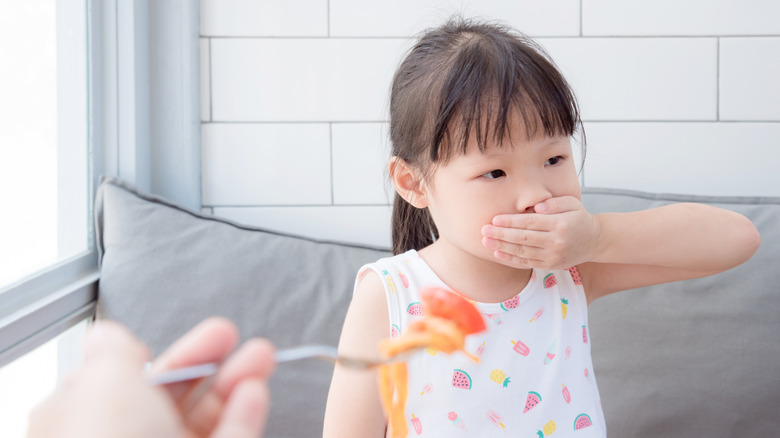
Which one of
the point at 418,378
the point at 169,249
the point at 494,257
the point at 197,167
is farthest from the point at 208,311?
the point at 494,257

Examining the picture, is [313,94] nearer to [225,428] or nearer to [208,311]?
[208,311]

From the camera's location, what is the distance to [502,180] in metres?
0.66

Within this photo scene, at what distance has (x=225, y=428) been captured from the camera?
0.80ft

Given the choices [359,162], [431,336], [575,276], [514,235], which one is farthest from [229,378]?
[359,162]

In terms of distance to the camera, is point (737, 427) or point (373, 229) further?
point (373, 229)

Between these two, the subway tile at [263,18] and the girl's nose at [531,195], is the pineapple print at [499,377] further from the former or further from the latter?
the subway tile at [263,18]

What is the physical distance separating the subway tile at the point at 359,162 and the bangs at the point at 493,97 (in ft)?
1.95

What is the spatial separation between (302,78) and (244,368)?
3.56 feet

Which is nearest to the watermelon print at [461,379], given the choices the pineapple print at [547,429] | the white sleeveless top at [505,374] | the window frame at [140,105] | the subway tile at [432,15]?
the white sleeveless top at [505,374]

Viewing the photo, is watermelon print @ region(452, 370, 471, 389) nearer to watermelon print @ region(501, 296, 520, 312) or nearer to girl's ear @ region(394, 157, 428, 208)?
watermelon print @ region(501, 296, 520, 312)

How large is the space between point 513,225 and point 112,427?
0.51 m

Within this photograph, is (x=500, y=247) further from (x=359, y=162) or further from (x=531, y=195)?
(x=359, y=162)

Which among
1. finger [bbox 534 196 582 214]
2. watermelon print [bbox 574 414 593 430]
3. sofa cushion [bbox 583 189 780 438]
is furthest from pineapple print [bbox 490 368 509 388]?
sofa cushion [bbox 583 189 780 438]

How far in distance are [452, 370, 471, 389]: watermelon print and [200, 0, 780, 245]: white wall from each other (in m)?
0.66
